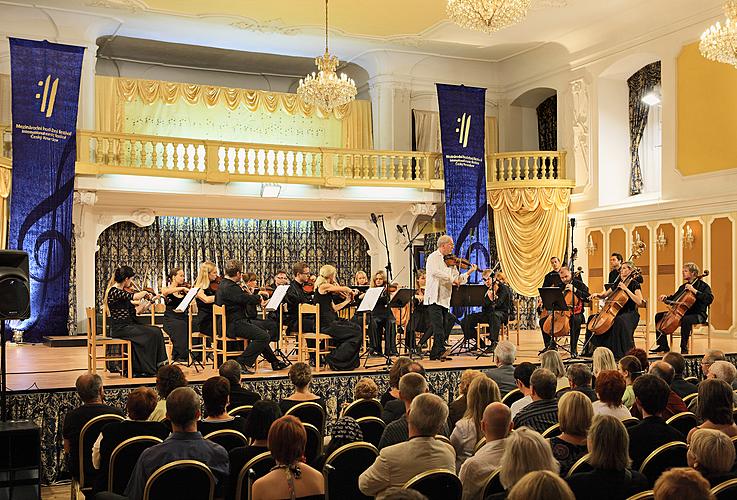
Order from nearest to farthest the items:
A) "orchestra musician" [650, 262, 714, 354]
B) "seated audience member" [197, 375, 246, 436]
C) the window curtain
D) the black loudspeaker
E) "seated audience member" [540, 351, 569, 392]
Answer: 1. "seated audience member" [197, 375, 246, 436]
2. the black loudspeaker
3. "seated audience member" [540, 351, 569, 392]
4. "orchestra musician" [650, 262, 714, 354]
5. the window curtain

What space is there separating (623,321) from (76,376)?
6.62 metres

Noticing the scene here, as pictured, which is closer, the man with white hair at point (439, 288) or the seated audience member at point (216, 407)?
the seated audience member at point (216, 407)

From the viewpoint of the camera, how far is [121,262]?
16.7 metres

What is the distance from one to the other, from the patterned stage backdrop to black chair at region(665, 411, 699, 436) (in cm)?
1327

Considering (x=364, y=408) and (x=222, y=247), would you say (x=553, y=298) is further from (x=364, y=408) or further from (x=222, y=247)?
(x=222, y=247)

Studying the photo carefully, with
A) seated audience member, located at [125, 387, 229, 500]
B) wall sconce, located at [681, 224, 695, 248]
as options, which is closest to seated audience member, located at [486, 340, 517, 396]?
seated audience member, located at [125, 387, 229, 500]

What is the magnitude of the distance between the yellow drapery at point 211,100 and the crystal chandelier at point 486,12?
544 centimetres

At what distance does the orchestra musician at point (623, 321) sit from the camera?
1041 cm

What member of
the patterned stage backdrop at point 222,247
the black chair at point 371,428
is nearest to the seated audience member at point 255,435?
the black chair at point 371,428

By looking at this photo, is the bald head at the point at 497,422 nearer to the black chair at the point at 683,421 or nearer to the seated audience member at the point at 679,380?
the black chair at the point at 683,421

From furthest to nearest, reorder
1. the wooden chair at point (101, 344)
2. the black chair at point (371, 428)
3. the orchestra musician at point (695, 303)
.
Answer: the orchestra musician at point (695, 303) < the wooden chair at point (101, 344) < the black chair at point (371, 428)

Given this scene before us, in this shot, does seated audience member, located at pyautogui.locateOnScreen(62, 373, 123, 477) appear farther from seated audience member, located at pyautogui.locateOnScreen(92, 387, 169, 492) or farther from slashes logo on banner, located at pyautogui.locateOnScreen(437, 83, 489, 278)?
slashes logo on banner, located at pyautogui.locateOnScreen(437, 83, 489, 278)

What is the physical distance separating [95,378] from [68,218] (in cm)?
871

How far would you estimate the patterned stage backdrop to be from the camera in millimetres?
16703
